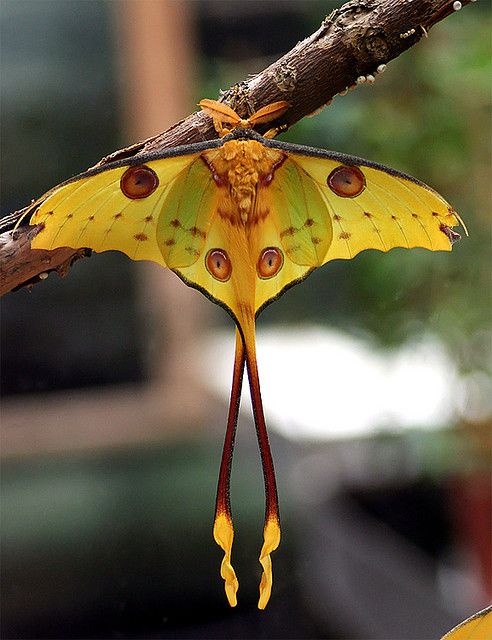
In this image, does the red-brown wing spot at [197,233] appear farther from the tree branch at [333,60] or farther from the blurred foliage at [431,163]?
the blurred foliage at [431,163]

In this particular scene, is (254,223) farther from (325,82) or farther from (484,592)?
(484,592)

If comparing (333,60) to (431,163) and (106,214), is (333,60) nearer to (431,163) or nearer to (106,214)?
(106,214)

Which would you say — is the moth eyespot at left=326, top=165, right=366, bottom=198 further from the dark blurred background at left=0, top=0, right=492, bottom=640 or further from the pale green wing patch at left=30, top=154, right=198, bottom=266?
the dark blurred background at left=0, top=0, right=492, bottom=640

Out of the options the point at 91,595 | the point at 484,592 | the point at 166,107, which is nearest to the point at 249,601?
the point at 91,595

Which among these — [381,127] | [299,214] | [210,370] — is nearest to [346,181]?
[299,214]

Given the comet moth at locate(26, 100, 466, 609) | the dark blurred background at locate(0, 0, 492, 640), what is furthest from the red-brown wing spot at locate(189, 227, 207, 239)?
the dark blurred background at locate(0, 0, 492, 640)

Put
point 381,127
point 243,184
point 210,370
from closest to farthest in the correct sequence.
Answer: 1. point 243,184
2. point 381,127
3. point 210,370
